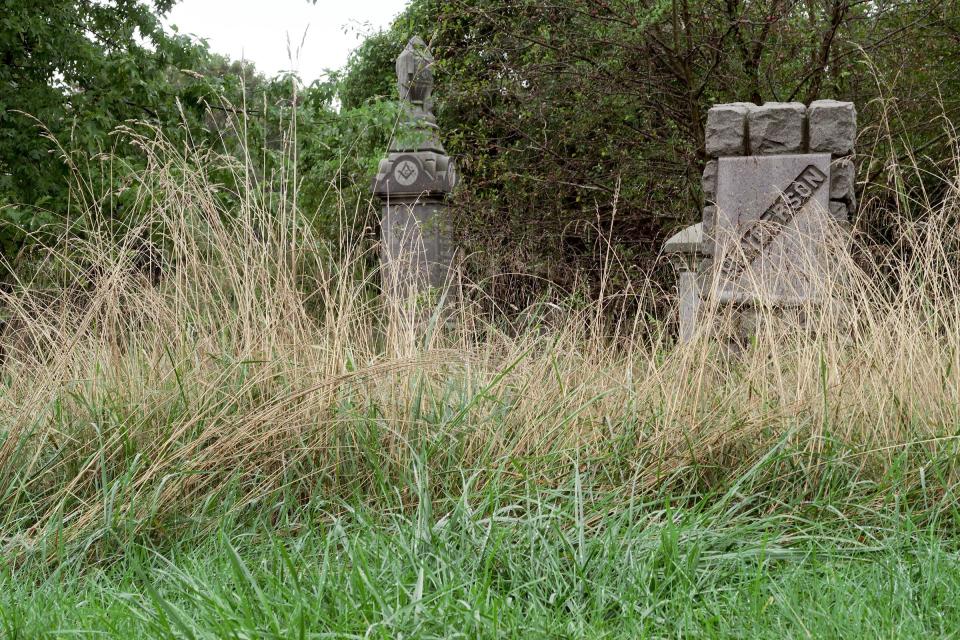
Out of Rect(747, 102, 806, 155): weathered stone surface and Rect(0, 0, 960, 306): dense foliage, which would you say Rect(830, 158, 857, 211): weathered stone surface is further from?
Rect(0, 0, 960, 306): dense foliage

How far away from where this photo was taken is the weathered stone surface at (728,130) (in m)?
4.76

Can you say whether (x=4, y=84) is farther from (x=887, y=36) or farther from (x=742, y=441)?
(x=887, y=36)

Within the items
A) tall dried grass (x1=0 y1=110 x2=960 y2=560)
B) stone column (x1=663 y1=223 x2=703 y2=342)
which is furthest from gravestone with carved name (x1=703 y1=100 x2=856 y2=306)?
tall dried grass (x1=0 y1=110 x2=960 y2=560)

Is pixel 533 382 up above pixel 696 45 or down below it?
below

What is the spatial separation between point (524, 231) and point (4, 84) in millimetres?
3945

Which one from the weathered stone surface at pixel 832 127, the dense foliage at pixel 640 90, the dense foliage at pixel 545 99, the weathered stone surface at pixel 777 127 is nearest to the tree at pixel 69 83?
the dense foliage at pixel 545 99

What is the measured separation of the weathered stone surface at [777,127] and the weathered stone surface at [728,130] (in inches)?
1.8

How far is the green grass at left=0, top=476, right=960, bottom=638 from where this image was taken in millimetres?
1607

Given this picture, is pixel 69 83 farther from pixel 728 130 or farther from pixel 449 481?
pixel 449 481

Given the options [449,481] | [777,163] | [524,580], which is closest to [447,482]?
[449,481]

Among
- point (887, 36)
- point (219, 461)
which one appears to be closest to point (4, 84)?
point (219, 461)

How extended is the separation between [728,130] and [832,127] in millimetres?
513

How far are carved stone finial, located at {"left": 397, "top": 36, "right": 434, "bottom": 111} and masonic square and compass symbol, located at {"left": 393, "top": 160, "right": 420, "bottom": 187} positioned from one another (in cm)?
55

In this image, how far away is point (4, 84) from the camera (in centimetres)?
579
